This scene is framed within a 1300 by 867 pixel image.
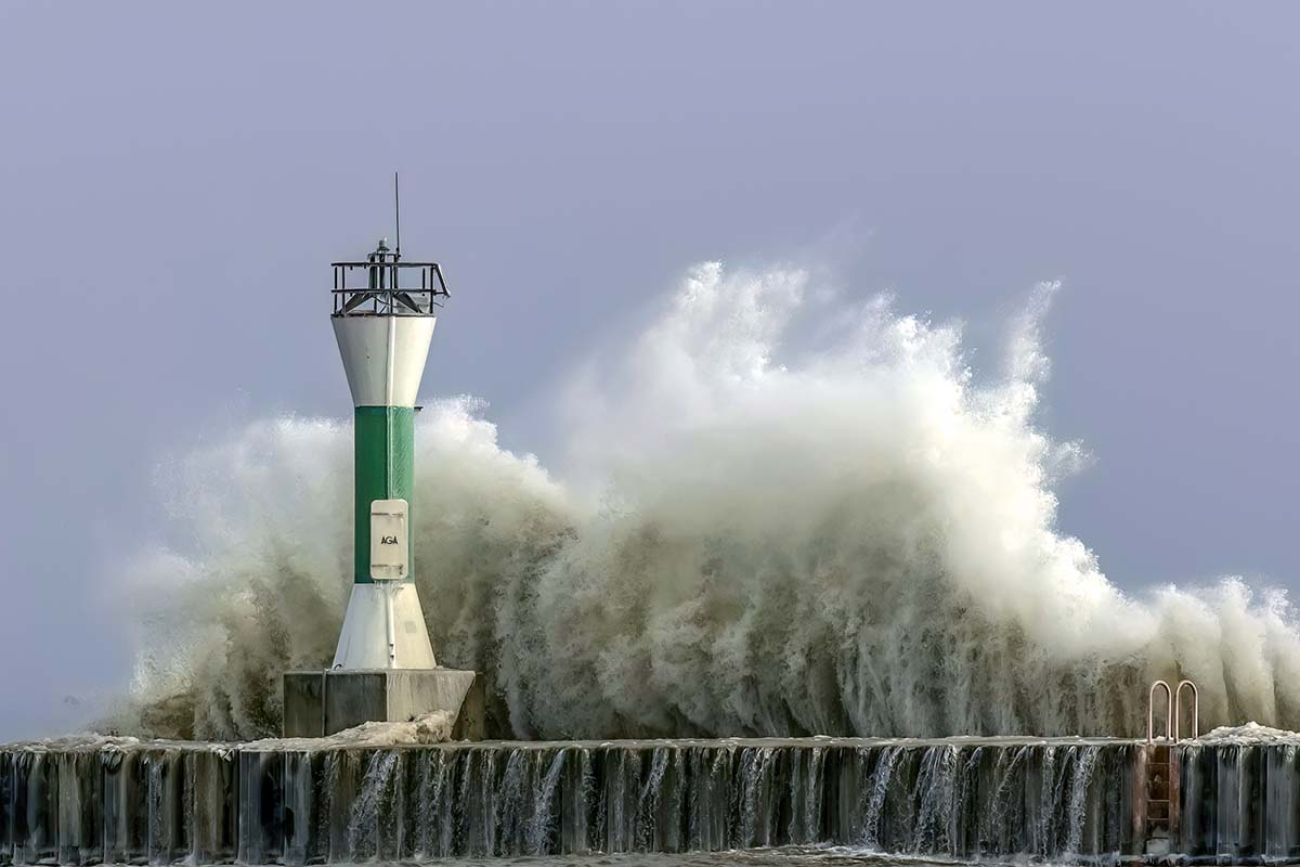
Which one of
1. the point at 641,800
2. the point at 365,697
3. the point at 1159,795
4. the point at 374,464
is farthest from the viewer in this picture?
the point at 374,464

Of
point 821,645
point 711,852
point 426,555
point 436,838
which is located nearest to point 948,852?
point 711,852

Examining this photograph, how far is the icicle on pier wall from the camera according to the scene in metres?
25.8

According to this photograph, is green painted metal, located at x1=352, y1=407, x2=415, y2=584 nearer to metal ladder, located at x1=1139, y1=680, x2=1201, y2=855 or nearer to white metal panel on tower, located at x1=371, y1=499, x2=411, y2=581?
white metal panel on tower, located at x1=371, y1=499, x2=411, y2=581

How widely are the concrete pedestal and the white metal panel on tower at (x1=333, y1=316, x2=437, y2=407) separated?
9.12 ft

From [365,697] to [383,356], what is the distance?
11.4ft

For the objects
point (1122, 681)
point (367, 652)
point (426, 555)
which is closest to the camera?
point (1122, 681)

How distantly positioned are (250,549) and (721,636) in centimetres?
648

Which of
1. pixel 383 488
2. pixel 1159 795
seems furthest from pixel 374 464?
pixel 1159 795

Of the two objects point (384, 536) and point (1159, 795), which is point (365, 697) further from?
point (1159, 795)

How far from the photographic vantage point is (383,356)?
33594mm

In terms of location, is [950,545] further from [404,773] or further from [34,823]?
[34,823]

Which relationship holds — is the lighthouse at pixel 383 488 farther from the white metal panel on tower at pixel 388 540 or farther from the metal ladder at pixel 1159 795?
the metal ladder at pixel 1159 795

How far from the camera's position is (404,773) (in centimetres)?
2936

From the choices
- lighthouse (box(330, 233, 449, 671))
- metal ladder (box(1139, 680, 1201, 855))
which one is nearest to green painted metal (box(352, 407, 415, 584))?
lighthouse (box(330, 233, 449, 671))
